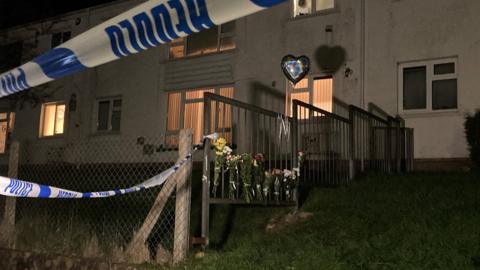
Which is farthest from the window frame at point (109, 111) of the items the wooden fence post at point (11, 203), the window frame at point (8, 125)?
the wooden fence post at point (11, 203)

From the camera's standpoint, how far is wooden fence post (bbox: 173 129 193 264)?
5.79m

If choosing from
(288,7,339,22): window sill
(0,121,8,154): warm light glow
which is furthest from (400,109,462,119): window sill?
(0,121,8,154): warm light glow

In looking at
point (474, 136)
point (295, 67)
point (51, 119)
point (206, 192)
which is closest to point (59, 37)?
point (51, 119)

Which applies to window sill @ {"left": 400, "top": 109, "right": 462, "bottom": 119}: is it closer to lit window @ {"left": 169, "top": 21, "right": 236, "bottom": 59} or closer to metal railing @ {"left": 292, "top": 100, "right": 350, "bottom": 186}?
metal railing @ {"left": 292, "top": 100, "right": 350, "bottom": 186}

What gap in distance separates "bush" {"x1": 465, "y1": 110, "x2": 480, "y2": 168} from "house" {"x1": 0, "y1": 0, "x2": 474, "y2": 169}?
845 mm

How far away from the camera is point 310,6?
15109 mm

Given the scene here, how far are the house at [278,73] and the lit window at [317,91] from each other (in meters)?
0.03

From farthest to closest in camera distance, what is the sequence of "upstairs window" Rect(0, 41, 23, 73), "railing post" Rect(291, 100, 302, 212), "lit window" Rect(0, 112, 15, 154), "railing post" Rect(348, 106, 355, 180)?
"lit window" Rect(0, 112, 15, 154)
"upstairs window" Rect(0, 41, 23, 73)
"railing post" Rect(348, 106, 355, 180)
"railing post" Rect(291, 100, 302, 212)

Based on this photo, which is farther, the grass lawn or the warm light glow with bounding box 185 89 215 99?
the warm light glow with bounding box 185 89 215 99

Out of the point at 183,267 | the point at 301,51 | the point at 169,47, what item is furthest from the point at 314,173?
the point at 169,47

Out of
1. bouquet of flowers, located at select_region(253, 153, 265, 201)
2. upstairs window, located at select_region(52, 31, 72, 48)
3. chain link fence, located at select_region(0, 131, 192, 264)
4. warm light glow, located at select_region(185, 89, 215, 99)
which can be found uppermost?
upstairs window, located at select_region(52, 31, 72, 48)

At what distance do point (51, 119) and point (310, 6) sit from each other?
436 inches

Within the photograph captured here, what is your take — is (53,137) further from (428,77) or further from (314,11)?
(428,77)

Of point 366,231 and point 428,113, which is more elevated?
point 428,113
